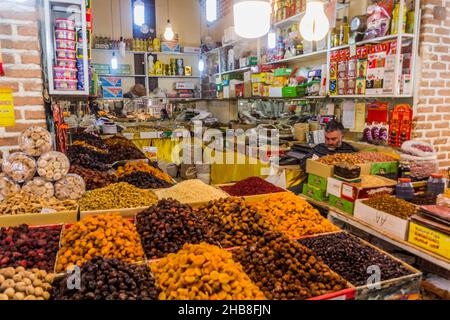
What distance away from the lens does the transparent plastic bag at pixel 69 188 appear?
8.27 ft

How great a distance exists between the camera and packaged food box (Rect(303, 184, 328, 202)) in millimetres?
3334

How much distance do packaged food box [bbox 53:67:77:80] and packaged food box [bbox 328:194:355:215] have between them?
7.77 ft

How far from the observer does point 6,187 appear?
7.79 feet

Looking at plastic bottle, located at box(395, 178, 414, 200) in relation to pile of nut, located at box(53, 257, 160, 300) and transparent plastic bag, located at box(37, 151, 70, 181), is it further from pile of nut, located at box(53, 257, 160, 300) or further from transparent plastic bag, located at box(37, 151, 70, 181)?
transparent plastic bag, located at box(37, 151, 70, 181)

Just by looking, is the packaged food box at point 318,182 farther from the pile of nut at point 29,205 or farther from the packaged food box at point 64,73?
the packaged food box at point 64,73

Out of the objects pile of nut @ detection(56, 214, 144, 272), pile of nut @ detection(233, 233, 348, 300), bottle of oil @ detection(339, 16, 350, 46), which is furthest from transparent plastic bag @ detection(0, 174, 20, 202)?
bottle of oil @ detection(339, 16, 350, 46)

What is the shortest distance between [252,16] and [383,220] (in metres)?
1.89

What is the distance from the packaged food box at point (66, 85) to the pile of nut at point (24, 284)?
60.8 inches

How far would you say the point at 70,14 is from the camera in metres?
2.98

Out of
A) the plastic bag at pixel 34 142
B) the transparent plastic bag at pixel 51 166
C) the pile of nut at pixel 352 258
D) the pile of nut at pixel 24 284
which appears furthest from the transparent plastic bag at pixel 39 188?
the pile of nut at pixel 352 258

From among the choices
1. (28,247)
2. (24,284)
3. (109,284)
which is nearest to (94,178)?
(28,247)
